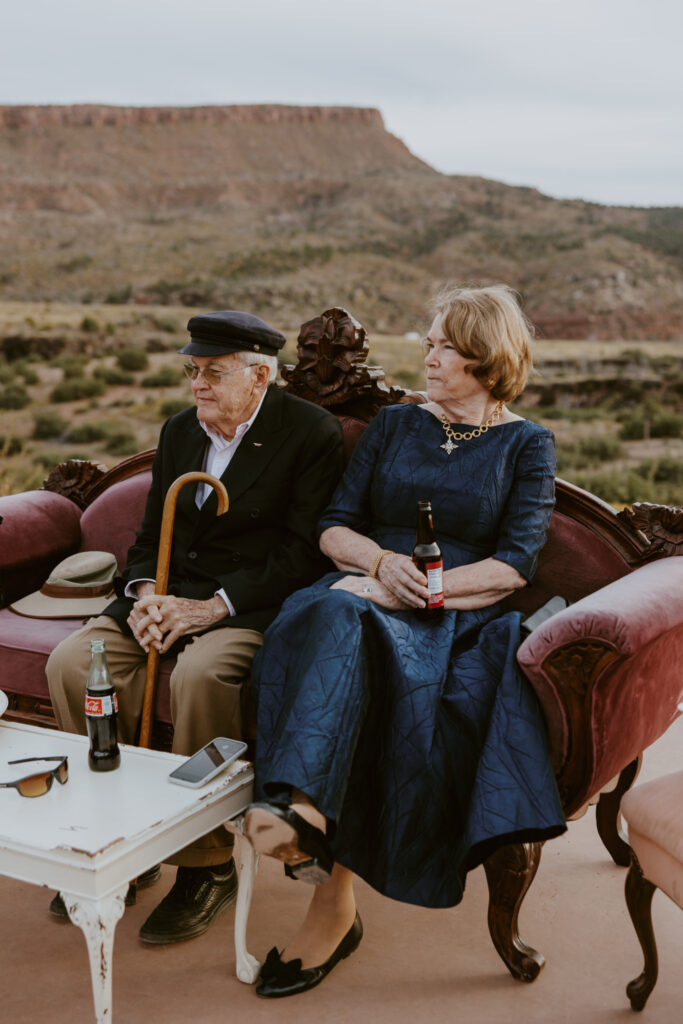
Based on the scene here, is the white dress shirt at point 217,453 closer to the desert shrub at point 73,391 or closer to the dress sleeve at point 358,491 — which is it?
the dress sleeve at point 358,491

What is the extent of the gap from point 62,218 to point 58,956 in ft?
160

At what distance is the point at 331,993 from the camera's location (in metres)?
2.35

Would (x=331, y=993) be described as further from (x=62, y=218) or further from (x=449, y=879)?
(x=62, y=218)

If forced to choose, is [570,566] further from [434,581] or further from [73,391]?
[73,391]

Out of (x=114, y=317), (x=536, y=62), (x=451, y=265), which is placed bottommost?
(x=114, y=317)

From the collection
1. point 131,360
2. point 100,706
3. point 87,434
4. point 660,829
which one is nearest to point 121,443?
point 87,434

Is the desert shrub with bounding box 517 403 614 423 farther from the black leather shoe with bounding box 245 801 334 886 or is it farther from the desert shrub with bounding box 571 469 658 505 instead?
the black leather shoe with bounding box 245 801 334 886

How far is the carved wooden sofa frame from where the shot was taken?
7.38 feet

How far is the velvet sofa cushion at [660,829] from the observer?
203cm

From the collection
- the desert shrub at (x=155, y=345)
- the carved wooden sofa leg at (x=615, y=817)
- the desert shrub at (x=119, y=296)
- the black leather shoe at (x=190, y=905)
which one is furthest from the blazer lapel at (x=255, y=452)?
the desert shrub at (x=119, y=296)

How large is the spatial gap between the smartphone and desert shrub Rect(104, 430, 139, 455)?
18.5 metres

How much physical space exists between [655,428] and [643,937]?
20.0 m

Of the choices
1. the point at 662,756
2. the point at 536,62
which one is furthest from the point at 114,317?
the point at 662,756

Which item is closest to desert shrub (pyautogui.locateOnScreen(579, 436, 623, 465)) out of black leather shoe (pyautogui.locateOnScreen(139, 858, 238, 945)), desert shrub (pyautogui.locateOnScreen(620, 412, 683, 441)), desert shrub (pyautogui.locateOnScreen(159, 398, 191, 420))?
desert shrub (pyautogui.locateOnScreen(620, 412, 683, 441))
